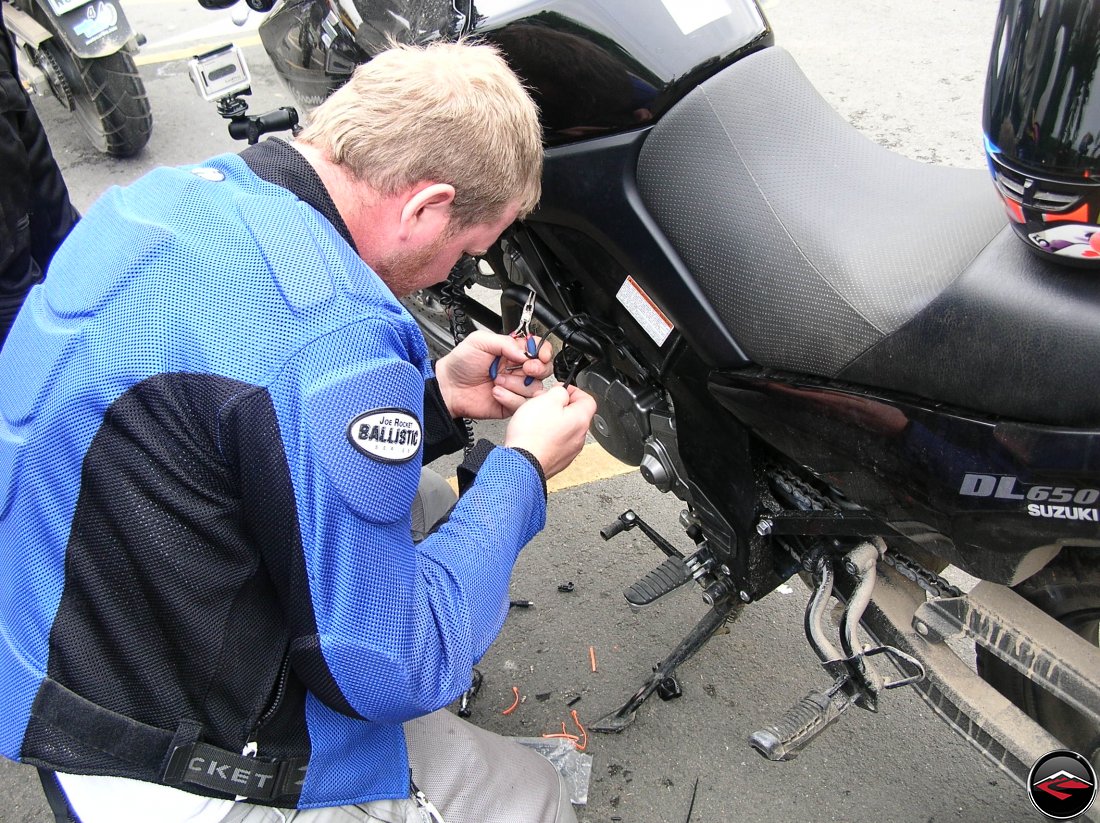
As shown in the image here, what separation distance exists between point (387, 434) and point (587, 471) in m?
2.00

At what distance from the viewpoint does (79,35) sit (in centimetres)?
462

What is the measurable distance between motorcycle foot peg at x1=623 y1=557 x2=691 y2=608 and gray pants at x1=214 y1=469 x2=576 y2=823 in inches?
16.5

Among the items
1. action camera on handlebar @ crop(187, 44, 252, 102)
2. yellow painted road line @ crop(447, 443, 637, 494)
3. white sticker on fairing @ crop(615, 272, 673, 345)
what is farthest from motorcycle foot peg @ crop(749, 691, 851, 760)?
action camera on handlebar @ crop(187, 44, 252, 102)

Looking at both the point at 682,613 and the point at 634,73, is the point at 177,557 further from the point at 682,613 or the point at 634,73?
the point at 682,613

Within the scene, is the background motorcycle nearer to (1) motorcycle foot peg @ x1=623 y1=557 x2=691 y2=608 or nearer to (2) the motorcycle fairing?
(1) motorcycle foot peg @ x1=623 y1=557 x2=691 y2=608

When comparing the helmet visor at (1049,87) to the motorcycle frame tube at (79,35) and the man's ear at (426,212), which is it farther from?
the motorcycle frame tube at (79,35)

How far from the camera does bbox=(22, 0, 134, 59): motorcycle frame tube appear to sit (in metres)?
4.61

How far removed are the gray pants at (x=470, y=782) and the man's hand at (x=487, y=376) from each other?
612 millimetres

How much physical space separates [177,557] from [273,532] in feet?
0.43

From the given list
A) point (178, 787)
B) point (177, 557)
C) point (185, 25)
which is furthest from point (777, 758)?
point (185, 25)

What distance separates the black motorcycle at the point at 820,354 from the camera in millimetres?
1422

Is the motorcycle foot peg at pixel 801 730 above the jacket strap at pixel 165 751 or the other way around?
the other way around

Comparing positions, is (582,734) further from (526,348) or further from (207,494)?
(207,494)

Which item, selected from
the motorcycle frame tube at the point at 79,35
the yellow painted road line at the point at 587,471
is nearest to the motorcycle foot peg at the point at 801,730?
the yellow painted road line at the point at 587,471
